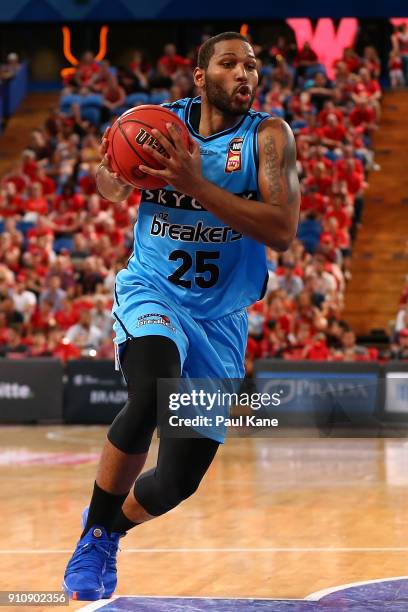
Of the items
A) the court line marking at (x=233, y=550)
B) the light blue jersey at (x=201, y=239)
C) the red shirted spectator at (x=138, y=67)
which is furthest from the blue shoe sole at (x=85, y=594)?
the red shirted spectator at (x=138, y=67)

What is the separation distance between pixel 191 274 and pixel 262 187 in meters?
0.45

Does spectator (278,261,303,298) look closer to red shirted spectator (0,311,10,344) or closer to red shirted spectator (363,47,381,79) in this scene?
red shirted spectator (0,311,10,344)

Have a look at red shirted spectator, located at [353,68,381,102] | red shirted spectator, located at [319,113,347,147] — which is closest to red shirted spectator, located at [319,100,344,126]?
red shirted spectator, located at [319,113,347,147]

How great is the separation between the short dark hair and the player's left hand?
0.48m

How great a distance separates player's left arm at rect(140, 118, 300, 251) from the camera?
4.29 metres

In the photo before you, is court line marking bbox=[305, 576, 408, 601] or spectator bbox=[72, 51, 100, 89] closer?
court line marking bbox=[305, 576, 408, 601]

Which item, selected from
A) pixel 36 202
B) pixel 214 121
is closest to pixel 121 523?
pixel 214 121

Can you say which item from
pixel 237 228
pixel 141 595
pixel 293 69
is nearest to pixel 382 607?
pixel 141 595

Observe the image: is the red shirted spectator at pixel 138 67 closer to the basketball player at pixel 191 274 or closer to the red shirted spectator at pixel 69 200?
the red shirted spectator at pixel 69 200

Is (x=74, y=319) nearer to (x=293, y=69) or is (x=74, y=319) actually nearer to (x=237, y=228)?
(x=293, y=69)

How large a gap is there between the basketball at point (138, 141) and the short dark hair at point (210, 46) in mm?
296

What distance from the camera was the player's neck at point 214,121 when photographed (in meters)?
4.77

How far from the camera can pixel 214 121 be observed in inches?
188

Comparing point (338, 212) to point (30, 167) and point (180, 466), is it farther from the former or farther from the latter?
point (180, 466)
